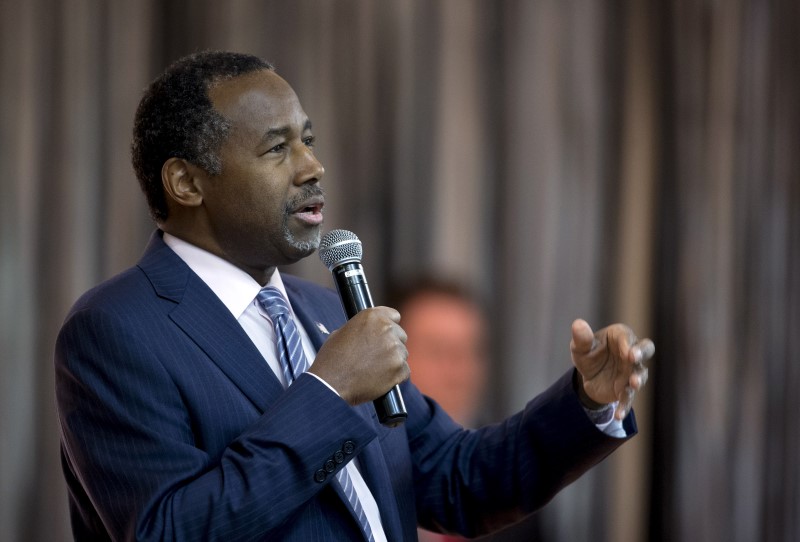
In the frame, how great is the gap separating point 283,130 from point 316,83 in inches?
56.9

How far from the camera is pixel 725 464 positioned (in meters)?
3.43

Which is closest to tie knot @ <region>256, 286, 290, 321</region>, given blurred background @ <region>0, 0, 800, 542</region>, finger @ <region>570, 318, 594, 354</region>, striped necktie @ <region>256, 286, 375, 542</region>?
striped necktie @ <region>256, 286, 375, 542</region>

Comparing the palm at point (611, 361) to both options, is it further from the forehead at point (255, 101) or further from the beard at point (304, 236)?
the forehead at point (255, 101)

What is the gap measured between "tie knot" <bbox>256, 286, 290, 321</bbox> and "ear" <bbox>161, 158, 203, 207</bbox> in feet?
0.62

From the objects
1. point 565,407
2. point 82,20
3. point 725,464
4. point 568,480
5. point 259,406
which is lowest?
point 725,464

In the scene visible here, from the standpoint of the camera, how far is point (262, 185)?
5.30ft

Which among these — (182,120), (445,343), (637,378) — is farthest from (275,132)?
(445,343)

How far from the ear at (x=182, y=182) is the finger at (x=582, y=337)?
67 centimetres

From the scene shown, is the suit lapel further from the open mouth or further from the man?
the open mouth

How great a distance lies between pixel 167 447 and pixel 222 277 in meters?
0.35

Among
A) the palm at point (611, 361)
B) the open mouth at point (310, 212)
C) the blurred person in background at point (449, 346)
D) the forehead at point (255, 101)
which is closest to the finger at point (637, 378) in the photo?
Result: the palm at point (611, 361)

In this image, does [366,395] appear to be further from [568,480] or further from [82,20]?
[82,20]

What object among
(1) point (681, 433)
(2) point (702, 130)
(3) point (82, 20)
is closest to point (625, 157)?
(2) point (702, 130)

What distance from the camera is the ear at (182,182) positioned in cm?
165
